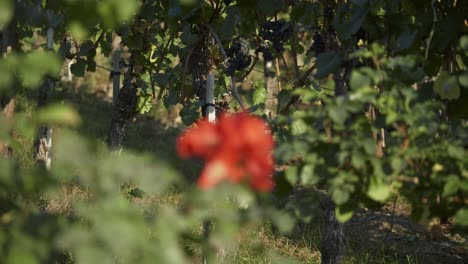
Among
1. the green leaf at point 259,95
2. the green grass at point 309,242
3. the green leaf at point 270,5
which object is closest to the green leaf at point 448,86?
the green leaf at point 270,5

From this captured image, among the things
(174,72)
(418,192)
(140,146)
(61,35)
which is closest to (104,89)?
(140,146)

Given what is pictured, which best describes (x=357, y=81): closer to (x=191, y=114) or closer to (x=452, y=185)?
(x=452, y=185)

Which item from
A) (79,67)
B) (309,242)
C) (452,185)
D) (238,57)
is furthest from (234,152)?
(309,242)

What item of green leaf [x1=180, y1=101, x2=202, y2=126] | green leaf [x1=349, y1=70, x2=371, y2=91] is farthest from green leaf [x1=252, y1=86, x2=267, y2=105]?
green leaf [x1=349, y1=70, x2=371, y2=91]

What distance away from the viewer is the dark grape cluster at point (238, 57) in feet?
13.4

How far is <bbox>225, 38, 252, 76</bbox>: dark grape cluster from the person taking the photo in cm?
409

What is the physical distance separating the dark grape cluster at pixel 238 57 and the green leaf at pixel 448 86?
2.13m

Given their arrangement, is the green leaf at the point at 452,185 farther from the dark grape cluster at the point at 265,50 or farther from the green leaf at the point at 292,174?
the dark grape cluster at the point at 265,50

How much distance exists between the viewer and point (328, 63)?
8.87 feet

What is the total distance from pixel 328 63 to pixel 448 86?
2.57 ft

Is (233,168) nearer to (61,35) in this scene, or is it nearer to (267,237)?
(267,237)

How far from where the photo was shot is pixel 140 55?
575cm

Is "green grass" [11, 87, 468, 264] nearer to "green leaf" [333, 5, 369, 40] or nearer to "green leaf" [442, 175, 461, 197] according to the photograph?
"green leaf" [333, 5, 369, 40]

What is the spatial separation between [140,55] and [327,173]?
433cm
